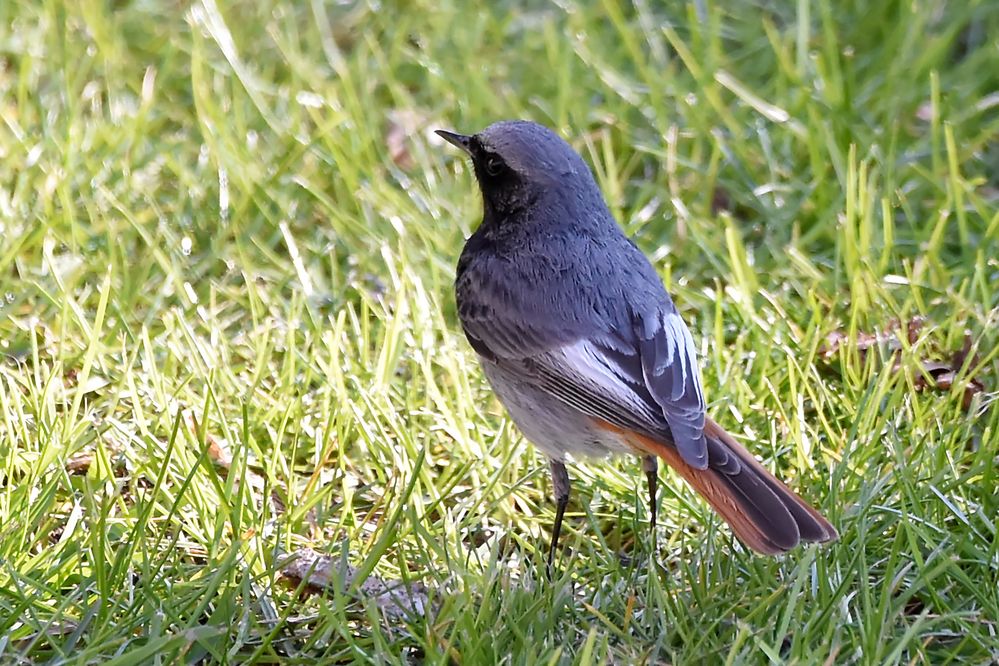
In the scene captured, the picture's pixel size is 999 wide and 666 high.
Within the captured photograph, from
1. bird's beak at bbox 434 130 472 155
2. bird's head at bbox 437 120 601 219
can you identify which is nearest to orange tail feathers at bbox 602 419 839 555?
bird's head at bbox 437 120 601 219

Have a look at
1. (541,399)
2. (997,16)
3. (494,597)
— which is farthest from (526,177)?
(997,16)

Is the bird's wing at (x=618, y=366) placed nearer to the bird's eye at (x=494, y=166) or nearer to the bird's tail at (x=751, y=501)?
the bird's tail at (x=751, y=501)

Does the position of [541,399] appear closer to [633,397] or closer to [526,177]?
[633,397]

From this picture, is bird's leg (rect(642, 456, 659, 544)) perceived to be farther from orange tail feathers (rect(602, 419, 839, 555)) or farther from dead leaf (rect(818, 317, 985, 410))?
dead leaf (rect(818, 317, 985, 410))

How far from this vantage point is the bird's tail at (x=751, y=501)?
11.5ft

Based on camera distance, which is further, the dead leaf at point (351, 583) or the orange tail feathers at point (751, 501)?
the dead leaf at point (351, 583)

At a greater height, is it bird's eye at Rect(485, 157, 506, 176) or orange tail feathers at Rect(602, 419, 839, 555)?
bird's eye at Rect(485, 157, 506, 176)

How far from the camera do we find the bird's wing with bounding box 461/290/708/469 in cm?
378

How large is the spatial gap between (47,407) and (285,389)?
0.77 m

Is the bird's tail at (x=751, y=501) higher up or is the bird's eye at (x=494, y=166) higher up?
the bird's eye at (x=494, y=166)

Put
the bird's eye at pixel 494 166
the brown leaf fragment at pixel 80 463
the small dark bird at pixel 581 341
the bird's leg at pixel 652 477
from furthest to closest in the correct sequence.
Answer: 1. the bird's eye at pixel 494 166
2. the brown leaf fragment at pixel 80 463
3. the bird's leg at pixel 652 477
4. the small dark bird at pixel 581 341

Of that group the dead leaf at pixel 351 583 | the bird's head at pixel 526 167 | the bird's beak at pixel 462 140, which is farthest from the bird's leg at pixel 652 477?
the bird's beak at pixel 462 140

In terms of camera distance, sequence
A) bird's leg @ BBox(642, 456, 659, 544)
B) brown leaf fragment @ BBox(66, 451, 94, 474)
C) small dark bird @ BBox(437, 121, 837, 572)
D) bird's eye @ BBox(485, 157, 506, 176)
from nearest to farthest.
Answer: small dark bird @ BBox(437, 121, 837, 572) → bird's leg @ BBox(642, 456, 659, 544) → brown leaf fragment @ BBox(66, 451, 94, 474) → bird's eye @ BBox(485, 157, 506, 176)

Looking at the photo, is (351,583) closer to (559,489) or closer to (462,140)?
(559,489)
